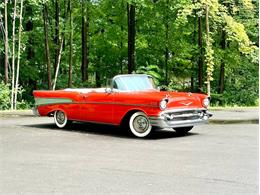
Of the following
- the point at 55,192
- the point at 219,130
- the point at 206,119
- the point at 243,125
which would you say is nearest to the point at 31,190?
the point at 55,192

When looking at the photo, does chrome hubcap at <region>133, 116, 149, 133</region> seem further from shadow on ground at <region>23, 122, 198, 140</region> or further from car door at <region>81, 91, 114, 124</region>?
car door at <region>81, 91, 114, 124</region>

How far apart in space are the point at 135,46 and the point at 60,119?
18253mm

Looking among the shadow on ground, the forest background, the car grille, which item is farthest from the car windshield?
the forest background

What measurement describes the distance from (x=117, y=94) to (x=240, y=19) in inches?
801

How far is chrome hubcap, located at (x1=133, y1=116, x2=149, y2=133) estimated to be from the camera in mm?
10891

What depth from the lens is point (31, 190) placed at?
19.4 feet

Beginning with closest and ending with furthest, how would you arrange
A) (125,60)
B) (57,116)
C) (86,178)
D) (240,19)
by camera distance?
(86,178), (57,116), (240,19), (125,60)

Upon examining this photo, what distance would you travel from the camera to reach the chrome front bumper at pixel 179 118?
10.6m

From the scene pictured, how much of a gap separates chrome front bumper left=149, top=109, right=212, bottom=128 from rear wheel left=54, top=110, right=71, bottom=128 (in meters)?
2.89

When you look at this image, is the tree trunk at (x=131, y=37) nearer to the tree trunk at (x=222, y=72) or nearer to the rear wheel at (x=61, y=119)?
the tree trunk at (x=222, y=72)

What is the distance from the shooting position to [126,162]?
7.83 m

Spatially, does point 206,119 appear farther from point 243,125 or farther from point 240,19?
point 240,19

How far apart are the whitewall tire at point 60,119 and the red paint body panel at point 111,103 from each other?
144mm

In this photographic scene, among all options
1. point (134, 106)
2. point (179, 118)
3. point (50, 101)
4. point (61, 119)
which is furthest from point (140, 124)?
point (50, 101)
